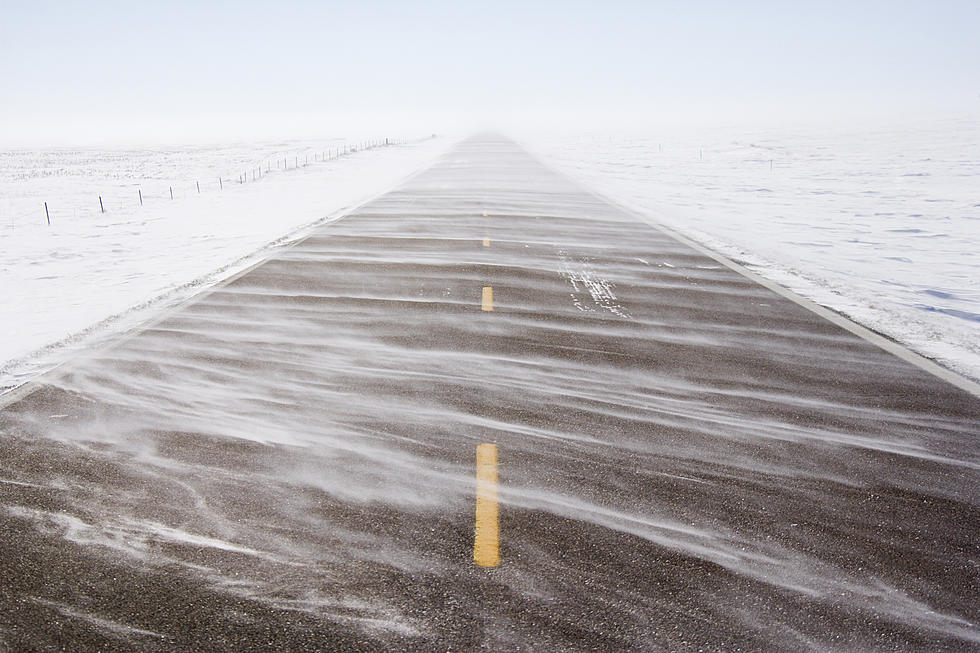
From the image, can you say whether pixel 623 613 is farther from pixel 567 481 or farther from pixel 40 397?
pixel 40 397

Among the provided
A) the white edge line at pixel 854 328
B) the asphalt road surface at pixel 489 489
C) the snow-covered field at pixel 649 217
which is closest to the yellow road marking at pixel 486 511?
the asphalt road surface at pixel 489 489

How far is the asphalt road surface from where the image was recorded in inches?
128

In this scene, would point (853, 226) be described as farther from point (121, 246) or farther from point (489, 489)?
point (489, 489)

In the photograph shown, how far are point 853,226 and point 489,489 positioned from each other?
15992 mm

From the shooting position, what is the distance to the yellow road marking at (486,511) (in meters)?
3.71

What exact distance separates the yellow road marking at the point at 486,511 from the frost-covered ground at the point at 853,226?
14.3 feet

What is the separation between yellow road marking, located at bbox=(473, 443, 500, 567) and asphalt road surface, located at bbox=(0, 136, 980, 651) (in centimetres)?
2

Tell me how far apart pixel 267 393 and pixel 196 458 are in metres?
1.24

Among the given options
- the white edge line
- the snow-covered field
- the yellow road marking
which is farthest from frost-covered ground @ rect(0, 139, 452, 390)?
the white edge line

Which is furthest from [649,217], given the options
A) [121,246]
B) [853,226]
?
[121,246]

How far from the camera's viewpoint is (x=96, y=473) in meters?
4.60

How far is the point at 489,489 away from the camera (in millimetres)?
4398

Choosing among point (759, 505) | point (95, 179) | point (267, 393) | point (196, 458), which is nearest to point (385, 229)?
point (267, 393)

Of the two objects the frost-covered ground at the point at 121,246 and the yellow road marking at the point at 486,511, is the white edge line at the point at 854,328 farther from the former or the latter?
the frost-covered ground at the point at 121,246
